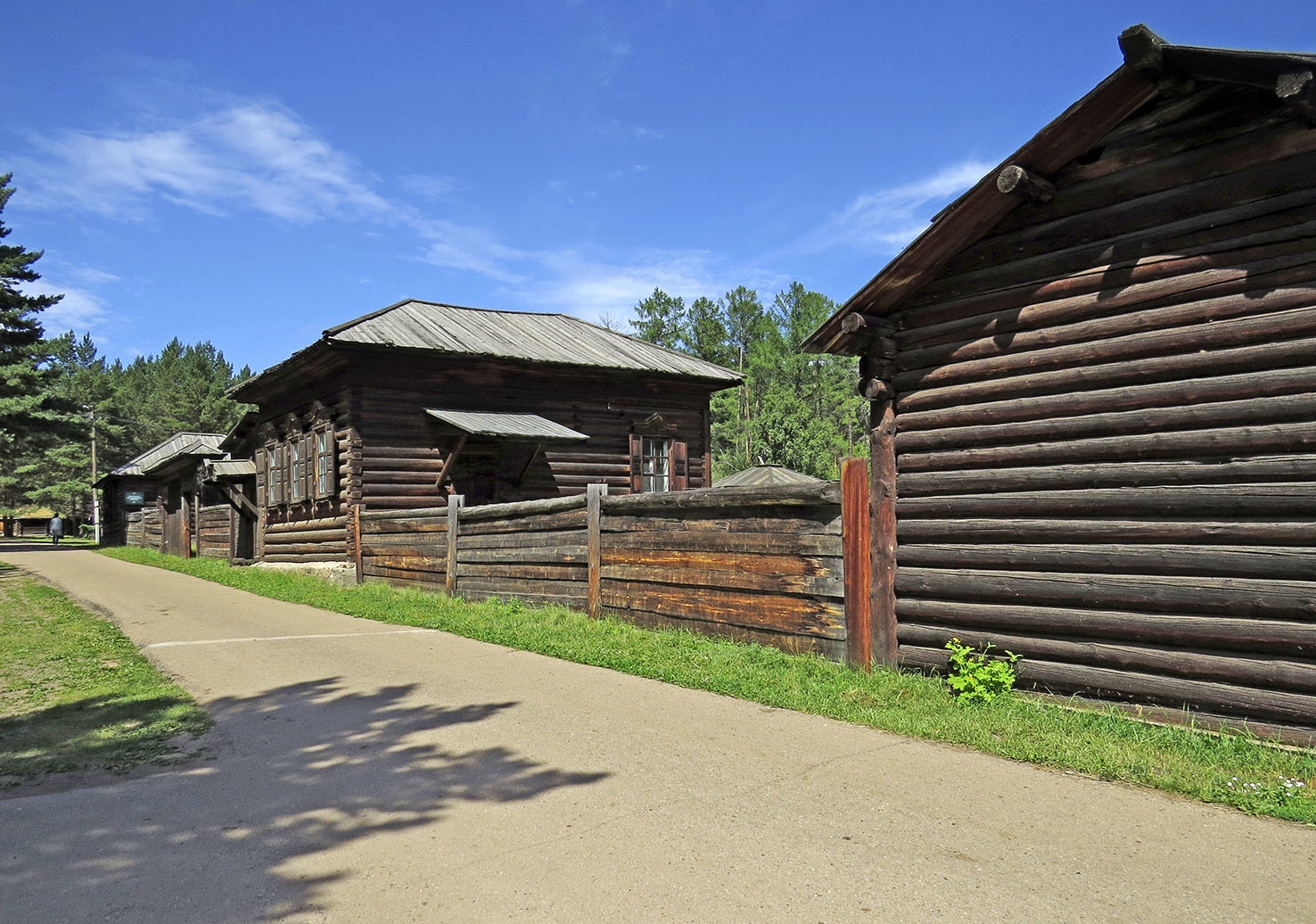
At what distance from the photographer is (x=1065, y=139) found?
6.18 metres

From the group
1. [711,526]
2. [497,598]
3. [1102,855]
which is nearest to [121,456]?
[497,598]

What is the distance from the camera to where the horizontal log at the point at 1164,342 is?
5207mm

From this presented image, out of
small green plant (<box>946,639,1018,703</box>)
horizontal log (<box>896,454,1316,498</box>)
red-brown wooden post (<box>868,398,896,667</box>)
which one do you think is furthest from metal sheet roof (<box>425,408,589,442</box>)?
small green plant (<box>946,639,1018,703</box>)

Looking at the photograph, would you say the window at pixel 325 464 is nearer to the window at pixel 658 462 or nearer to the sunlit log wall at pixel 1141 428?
the window at pixel 658 462

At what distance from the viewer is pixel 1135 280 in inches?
235

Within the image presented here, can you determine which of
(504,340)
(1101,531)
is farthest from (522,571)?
(504,340)

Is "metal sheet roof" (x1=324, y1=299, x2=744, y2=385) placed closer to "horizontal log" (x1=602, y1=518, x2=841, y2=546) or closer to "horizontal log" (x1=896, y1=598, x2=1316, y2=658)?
"horizontal log" (x1=602, y1=518, x2=841, y2=546)

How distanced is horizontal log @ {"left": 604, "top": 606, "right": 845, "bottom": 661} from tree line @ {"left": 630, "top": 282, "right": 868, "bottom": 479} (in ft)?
122

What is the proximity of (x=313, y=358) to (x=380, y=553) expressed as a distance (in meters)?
4.54

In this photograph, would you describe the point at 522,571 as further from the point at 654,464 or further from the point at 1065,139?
the point at 654,464

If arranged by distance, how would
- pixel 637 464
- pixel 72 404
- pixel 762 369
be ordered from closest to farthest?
pixel 637 464 < pixel 72 404 < pixel 762 369

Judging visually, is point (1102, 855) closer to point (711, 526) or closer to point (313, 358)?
point (711, 526)

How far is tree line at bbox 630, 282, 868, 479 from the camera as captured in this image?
180ft

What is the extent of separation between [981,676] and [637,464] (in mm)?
13885
